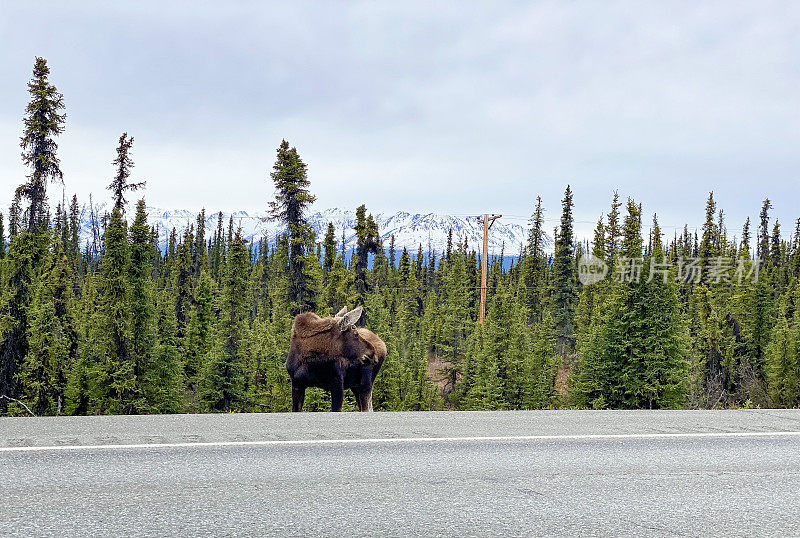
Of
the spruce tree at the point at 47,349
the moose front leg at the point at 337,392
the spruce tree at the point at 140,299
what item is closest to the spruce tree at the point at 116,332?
the spruce tree at the point at 140,299

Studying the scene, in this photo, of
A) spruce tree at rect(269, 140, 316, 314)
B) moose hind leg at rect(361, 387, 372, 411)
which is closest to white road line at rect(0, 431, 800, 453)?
moose hind leg at rect(361, 387, 372, 411)

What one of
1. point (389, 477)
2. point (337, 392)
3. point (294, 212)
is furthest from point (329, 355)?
point (294, 212)

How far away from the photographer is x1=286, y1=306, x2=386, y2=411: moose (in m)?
13.4

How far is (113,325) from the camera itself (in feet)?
95.7

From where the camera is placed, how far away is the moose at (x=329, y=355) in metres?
13.4

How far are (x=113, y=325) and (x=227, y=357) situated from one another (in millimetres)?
6868

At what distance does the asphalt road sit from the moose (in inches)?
205

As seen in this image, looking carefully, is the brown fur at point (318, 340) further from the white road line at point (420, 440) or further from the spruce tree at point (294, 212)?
the spruce tree at point (294, 212)

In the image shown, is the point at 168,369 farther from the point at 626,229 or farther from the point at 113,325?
the point at 626,229

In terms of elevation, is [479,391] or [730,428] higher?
[730,428]

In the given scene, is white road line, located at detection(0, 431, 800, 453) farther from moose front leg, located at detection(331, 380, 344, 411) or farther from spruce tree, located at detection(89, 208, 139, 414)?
spruce tree, located at detection(89, 208, 139, 414)

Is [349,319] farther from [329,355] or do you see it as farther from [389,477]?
[389,477]

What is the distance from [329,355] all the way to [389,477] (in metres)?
8.24

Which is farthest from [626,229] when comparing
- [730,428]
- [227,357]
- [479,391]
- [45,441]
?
[45,441]
